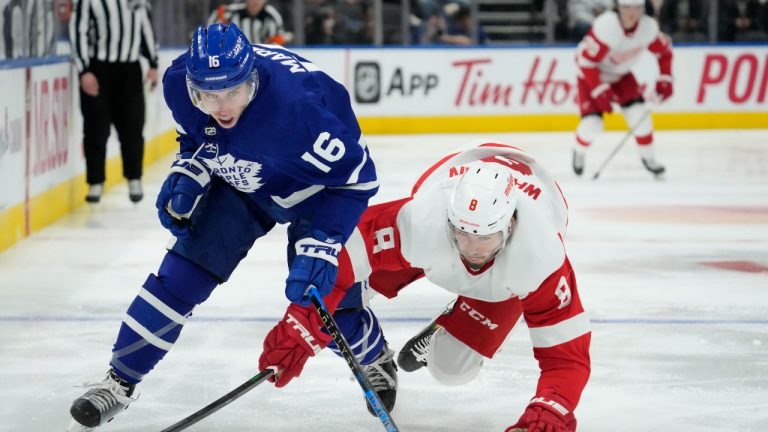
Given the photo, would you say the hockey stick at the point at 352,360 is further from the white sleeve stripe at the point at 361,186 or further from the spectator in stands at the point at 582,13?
the spectator in stands at the point at 582,13

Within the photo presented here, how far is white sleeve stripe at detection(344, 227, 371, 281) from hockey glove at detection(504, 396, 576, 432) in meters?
0.54

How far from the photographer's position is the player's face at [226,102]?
8.33ft

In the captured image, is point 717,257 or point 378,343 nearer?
point 378,343

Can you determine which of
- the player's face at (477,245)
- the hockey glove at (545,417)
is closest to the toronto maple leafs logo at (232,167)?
the player's face at (477,245)

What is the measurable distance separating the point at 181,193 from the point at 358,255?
43 cm

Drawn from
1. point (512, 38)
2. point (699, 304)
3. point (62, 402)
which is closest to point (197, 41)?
point (62, 402)

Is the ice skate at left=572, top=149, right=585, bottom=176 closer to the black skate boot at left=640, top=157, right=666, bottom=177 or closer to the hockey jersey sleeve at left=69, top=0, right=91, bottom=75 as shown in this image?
the black skate boot at left=640, top=157, right=666, bottom=177

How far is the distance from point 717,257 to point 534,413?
3.16 m

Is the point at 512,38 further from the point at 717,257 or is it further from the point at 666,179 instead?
the point at 717,257

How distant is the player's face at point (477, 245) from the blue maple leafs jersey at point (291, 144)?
0.30m

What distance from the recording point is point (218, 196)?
2.95m

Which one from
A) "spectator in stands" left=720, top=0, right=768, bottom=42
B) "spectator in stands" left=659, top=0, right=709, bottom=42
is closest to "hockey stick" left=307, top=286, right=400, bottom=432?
"spectator in stands" left=720, top=0, right=768, bottom=42

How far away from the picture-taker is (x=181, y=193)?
279cm

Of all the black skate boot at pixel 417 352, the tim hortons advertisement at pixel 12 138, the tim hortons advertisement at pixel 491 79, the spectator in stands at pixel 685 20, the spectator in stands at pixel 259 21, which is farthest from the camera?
the spectator in stands at pixel 685 20
